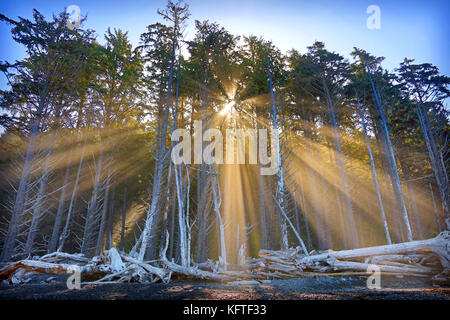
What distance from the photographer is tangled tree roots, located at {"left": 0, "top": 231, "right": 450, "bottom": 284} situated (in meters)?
4.67

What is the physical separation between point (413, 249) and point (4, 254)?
12106 millimetres

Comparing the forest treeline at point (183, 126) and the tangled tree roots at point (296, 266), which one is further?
the forest treeline at point (183, 126)

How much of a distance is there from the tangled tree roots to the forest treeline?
3.59 ft

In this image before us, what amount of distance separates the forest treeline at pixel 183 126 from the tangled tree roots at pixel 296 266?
109cm

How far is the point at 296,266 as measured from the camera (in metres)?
5.87

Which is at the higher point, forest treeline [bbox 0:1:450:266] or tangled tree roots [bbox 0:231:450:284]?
forest treeline [bbox 0:1:450:266]

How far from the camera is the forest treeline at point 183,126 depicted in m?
8.49

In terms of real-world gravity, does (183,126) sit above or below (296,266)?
above

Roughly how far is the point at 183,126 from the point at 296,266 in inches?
419

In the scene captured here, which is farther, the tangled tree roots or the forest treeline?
the forest treeline

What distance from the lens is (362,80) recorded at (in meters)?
13.5

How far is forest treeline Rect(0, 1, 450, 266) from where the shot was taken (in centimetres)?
849
